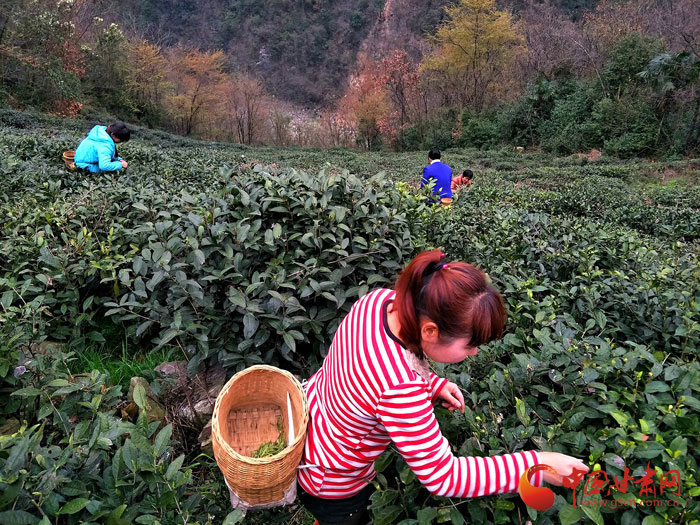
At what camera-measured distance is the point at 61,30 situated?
20453 mm

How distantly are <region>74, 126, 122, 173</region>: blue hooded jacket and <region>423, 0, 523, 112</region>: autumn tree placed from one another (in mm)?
25425

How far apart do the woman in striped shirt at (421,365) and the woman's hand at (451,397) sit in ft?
0.74

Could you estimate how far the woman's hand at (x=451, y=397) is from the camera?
1.45 meters

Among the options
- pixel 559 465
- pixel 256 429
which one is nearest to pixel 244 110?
pixel 256 429

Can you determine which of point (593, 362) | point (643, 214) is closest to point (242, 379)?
point (593, 362)

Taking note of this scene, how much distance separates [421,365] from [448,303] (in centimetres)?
27

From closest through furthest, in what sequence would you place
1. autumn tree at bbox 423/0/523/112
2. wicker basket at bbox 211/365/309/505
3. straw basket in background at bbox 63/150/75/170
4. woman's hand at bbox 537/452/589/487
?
woman's hand at bbox 537/452/589/487, wicker basket at bbox 211/365/309/505, straw basket in background at bbox 63/150/75/170, autumn tree at bbox 423/0/523/112

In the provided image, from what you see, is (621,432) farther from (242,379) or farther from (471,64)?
(471,64)

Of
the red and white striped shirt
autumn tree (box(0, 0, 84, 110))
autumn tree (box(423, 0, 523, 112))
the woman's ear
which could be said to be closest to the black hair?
the red and white striped shirt

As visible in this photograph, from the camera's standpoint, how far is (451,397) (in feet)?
4.75

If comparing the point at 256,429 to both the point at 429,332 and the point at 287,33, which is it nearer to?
the point at 429,332

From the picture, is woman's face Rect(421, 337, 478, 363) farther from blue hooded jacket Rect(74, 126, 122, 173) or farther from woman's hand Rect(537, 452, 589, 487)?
blue hooded jacket Rect(74, 126, 122, 173)

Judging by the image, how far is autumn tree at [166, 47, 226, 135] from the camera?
3061 cm

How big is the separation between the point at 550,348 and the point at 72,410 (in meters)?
1.82
